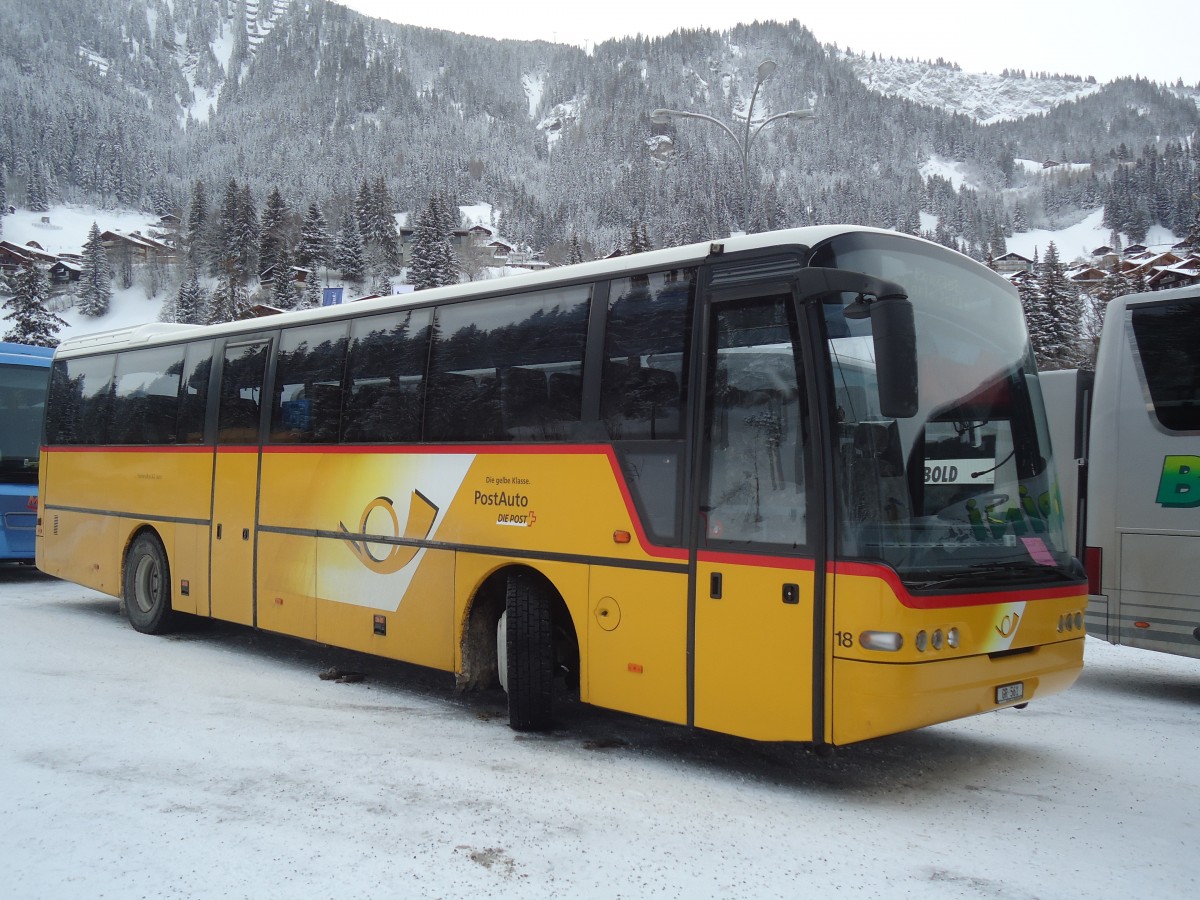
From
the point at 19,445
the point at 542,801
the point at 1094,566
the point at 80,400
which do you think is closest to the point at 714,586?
the point at 542,801

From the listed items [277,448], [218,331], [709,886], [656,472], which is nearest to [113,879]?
[709,886]

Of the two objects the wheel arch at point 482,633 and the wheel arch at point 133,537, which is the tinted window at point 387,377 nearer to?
the wheel arch at point 482,633

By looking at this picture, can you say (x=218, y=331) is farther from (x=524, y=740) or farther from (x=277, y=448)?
(x=524, y=740)

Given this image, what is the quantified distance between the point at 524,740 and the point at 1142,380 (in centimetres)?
603

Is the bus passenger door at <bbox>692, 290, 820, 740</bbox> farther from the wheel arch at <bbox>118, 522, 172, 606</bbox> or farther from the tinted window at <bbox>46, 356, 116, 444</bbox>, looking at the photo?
the tinted window at <bbox>46, 356, 116, 444</bbox>

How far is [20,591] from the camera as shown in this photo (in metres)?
14.1

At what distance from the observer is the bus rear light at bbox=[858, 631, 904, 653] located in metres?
4.88

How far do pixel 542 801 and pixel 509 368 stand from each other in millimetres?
3043

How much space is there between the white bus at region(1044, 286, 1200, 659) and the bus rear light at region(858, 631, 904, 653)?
4329 mm

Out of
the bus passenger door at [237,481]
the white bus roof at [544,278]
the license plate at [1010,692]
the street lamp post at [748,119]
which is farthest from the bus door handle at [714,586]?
the street lamp post at [748,119]

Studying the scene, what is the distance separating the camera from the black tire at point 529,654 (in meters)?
6.52

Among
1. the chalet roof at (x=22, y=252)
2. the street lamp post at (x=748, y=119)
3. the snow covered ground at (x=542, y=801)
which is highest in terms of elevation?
the chalet roof at (x=22, y=252)

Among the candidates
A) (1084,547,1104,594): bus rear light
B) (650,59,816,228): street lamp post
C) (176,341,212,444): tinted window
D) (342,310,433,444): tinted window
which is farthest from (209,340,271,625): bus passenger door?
(650,59,816,228): street lamp post

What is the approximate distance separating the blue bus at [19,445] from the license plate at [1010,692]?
45.2 ft
